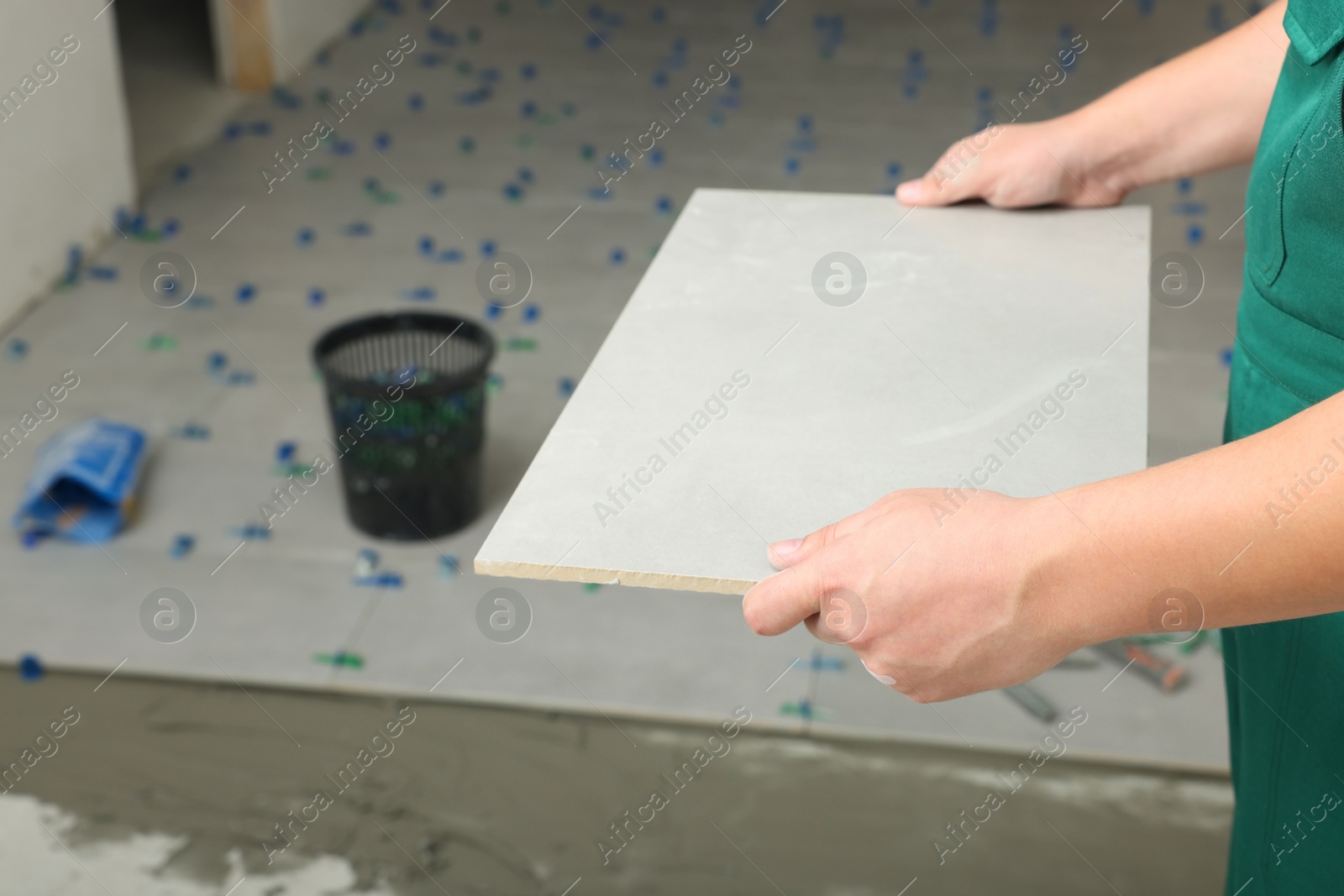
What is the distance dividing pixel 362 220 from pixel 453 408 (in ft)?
5.81

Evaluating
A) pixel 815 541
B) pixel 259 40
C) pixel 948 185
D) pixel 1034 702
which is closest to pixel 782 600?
pixel 815 541

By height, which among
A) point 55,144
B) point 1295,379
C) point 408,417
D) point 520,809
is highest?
point 55,144

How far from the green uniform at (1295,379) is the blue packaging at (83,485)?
203 cm

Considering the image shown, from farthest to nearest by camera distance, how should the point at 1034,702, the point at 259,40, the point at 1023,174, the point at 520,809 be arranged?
the point at 259,40
the point at 1034,702
the point at 520,809
the point at 1023,174

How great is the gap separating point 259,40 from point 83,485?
2976 millimetres

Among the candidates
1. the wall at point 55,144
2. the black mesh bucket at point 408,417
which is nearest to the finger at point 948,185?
the black mesh bucket at point 408,417

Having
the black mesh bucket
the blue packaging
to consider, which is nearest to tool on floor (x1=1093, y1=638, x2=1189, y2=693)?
the black mesh bucket

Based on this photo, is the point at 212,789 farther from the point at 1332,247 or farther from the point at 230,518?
the point at 1332,247

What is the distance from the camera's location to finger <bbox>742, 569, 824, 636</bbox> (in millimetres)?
726

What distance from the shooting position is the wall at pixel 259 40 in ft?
15.4

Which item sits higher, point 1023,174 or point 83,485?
point 1023,174

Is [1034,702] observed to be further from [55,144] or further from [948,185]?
[55,144]

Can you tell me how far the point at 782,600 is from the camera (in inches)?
29.0

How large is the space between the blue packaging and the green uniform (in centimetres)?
203
